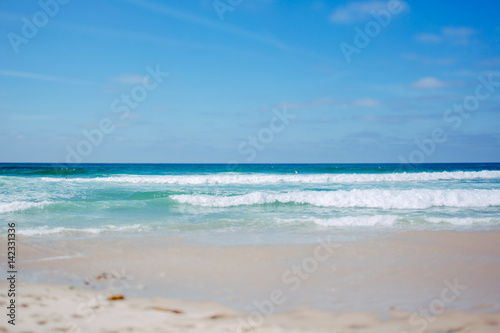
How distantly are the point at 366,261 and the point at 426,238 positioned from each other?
2650mm

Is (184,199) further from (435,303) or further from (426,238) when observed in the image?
Result: (435,303)

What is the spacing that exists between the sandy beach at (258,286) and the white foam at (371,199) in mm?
Result: 5761

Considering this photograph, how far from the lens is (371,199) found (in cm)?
1387

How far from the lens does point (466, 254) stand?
21.9 ft

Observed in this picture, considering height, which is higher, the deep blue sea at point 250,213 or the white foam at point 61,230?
the deep blue sea at point 250,213

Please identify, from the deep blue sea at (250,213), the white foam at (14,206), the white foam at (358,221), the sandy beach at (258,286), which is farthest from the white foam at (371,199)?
the sandy beach at (258,286)

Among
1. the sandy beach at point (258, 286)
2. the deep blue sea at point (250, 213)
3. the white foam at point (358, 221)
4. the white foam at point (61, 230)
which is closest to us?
the sandy beach at point (258, 286)

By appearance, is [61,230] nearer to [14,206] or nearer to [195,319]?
Result: [14,206]

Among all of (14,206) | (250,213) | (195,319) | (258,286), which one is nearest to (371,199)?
(250,213)

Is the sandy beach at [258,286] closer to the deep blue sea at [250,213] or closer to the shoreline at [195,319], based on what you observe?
the shoreline at [195,319]

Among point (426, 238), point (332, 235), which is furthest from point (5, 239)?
point (426, 238)

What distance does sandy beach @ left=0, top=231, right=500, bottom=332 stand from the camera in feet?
12.4

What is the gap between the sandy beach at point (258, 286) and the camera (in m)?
3.77

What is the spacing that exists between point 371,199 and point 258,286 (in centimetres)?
994
